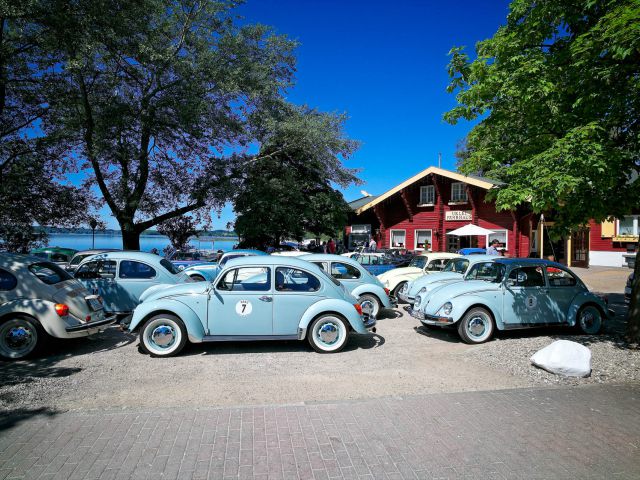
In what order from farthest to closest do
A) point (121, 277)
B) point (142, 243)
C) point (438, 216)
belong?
point (142, 243) → point (438, 216) → point (121, 277)

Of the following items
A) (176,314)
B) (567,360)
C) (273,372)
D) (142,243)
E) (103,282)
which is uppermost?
(142,243)

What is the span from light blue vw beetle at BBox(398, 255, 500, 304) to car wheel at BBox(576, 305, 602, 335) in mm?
1950

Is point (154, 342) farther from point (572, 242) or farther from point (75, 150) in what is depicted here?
point (572, 242)

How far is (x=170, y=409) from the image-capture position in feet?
14.2

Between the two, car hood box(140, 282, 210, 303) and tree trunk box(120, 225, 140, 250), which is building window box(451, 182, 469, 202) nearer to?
tree trunk box(120, 225, 140, 250)

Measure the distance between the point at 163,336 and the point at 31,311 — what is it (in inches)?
77.3

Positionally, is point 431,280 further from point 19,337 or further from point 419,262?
point 19,337

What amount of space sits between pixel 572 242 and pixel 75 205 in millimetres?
26564

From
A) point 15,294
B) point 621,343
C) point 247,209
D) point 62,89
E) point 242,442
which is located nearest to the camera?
point 242,442

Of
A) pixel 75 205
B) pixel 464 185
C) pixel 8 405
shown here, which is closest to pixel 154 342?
pixel 8 405

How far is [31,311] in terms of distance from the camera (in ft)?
19.7

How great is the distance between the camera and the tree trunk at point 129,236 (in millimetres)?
18031

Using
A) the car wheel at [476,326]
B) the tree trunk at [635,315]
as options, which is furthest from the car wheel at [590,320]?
the car wheel at [476,326]

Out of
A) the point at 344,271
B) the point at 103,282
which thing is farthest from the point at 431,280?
the point at 103,282
